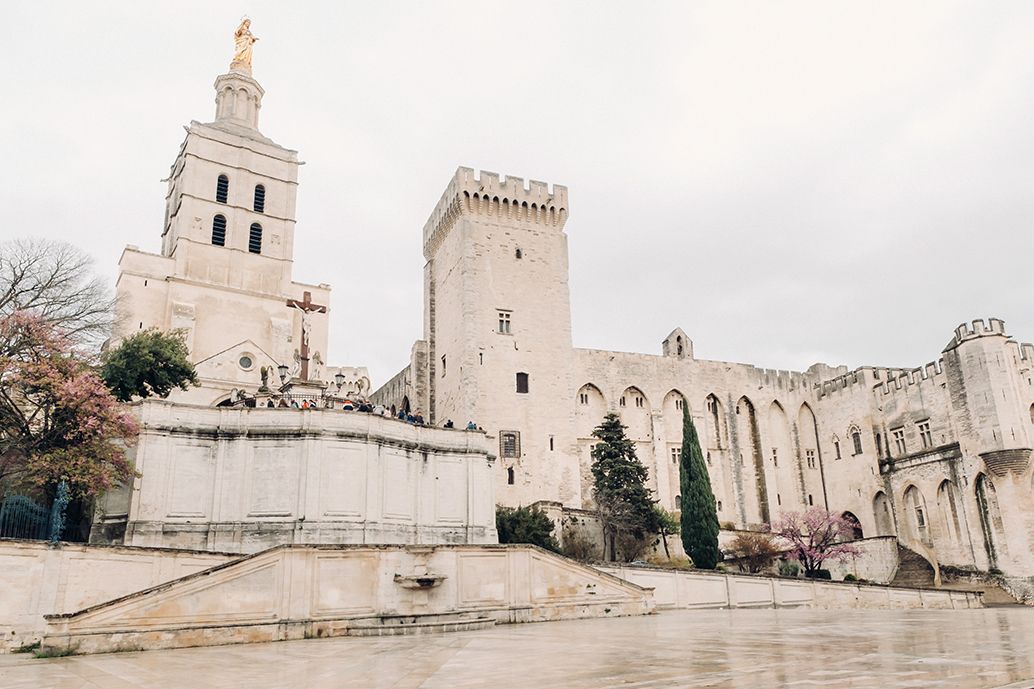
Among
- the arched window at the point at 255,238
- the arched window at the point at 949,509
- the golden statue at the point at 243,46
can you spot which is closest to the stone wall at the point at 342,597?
the arched window at the point at 949,509

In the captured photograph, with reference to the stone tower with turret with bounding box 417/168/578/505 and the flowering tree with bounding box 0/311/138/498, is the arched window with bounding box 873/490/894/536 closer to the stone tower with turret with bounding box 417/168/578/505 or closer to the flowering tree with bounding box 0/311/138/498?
the stone tower with turret with bounding box 417/168/578/505

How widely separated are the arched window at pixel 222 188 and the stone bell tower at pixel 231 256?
7 cm

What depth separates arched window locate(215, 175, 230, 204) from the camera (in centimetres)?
5150

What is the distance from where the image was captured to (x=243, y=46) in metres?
57.7

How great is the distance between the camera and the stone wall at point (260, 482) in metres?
23.7

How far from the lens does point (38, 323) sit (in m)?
22.3

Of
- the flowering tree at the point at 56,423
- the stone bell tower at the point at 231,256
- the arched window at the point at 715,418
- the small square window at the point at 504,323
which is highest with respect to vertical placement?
the stone bell tower at the point at 231,256

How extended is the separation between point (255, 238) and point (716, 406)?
33.4 metres

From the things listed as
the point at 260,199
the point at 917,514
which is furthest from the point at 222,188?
the point at 917,514

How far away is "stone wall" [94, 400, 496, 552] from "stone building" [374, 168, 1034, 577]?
14.7 meters

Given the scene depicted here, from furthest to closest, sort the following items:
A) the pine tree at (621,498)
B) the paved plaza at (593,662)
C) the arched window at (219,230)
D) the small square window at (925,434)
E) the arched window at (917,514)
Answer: the arched window at (219,230) → the small square window at (925,434) → the arched window at (917,514) → the pine tree at (621,498) → the paved plaza at (593,662)

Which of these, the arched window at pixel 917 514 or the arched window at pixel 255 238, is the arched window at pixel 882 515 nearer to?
the arched window at pixel 917 514

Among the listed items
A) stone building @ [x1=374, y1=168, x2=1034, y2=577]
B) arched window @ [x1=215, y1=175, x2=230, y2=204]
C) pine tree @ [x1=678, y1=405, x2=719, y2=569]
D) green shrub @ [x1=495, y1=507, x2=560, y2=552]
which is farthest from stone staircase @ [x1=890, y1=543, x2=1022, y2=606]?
arched window @ [x1=215, y1=175, x2=230, y2=204]

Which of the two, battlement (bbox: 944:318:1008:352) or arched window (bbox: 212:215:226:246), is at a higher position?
arched window (bbox: 212:215:226:246)
